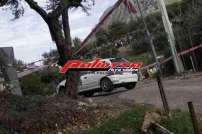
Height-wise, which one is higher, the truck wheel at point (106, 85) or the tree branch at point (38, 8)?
the tree branch at point (38, 8)

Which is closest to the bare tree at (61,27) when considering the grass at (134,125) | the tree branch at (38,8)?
the tree branch at (38,8)

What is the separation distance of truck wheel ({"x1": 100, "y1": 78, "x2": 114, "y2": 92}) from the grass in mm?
16097

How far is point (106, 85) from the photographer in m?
27.0

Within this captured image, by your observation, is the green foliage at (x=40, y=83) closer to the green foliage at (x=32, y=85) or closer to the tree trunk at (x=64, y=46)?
the green foliage at (x=32, y=85)

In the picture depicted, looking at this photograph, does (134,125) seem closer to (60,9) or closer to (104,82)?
(60,9)

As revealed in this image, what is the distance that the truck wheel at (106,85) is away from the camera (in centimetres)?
2672

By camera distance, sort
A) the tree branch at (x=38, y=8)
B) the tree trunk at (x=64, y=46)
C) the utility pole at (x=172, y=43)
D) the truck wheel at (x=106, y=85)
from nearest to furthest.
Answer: the tree branch at (x=38, y=8) → the tree trunk at (x=64, y=46) → the truck wheel at (x=106, y=85) → the utility pole at (x=172, y=43)

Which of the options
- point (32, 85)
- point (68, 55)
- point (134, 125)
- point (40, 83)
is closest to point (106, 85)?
point (32, 85)

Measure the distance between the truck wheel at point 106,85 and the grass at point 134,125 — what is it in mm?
16097

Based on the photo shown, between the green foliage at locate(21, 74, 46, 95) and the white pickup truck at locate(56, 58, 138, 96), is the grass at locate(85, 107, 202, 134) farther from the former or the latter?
the green foliage at locate(21, 74, 46, 95)

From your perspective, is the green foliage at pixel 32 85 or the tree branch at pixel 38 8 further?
the green foliage at pixel 32 85

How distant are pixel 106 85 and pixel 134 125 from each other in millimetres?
17128

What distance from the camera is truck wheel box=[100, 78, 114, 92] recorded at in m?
26.7

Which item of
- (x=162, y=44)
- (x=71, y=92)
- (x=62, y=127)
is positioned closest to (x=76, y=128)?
(x=62, y=127)
